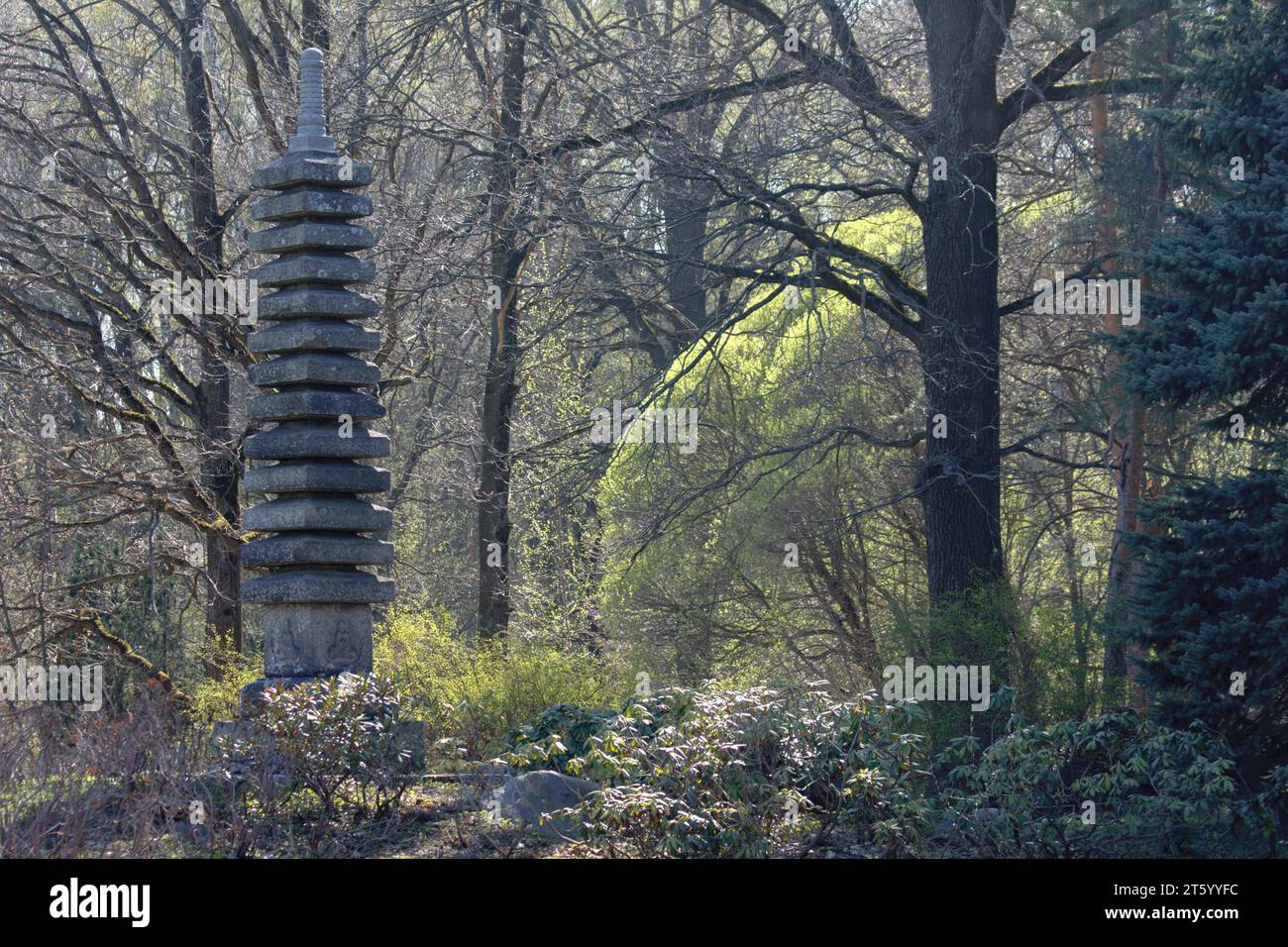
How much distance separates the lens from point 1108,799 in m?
8.27

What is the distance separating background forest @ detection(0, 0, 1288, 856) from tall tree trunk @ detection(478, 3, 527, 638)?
4.6 inches

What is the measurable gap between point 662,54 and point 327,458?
19.6ft

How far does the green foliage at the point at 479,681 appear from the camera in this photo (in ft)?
36.2

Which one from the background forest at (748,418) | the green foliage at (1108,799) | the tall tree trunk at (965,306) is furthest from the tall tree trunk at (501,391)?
the green foliage at (1108,799)

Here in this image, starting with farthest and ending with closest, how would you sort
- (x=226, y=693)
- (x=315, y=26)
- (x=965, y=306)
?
(x=315, y=26)
(x=965, y=306)
(x=226, y=693)

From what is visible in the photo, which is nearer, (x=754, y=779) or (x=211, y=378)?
(x=754, y=779)

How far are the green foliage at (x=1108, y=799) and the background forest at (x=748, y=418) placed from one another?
0.13 ft

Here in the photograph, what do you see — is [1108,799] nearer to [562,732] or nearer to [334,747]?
[562,732]

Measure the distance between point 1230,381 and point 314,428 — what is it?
6230mm

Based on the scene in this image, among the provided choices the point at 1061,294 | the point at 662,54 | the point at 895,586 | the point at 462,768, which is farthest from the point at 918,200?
the point at 462,768

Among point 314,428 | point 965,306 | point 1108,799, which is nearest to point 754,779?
point 1108,799

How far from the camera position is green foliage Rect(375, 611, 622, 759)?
36.2 ft

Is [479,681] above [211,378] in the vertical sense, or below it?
below

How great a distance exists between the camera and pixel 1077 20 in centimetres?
1305
